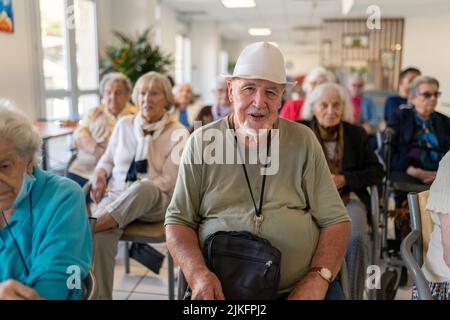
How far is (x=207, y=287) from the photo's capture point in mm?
1218

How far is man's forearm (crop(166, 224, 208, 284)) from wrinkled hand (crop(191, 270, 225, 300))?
0.07 ft

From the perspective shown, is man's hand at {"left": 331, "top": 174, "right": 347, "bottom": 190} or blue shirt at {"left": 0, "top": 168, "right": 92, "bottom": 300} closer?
blue shirt at {"left": 0, "top": 168, "right": 92, "bottom": 300}

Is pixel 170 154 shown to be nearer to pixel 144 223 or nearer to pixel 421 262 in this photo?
pixel 144 223

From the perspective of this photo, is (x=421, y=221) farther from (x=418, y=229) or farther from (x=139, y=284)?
(x=139, y=284)

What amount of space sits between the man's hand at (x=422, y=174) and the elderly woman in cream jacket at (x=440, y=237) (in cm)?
6

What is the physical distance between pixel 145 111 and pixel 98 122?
819 mm

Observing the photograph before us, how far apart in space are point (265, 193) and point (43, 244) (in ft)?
2.17

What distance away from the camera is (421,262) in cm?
142

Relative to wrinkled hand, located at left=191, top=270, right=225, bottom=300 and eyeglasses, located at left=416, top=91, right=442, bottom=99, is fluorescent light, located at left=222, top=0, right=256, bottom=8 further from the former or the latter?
wrinkled hand, located at left=191, top=270, right=225, bottom=300

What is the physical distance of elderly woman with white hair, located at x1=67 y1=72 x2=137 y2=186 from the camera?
2705mm

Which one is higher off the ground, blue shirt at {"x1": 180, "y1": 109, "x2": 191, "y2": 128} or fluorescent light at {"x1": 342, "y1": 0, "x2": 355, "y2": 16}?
fluorescent light at {"x1": 342, "y1": 0, "x2": 355, "y2": 16}

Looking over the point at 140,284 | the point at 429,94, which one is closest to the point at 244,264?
the point at 429,94

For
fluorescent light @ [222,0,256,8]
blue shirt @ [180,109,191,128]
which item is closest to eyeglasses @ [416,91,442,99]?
fluorescent light @ [222,0,256,8]

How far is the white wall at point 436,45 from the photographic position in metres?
1.42
